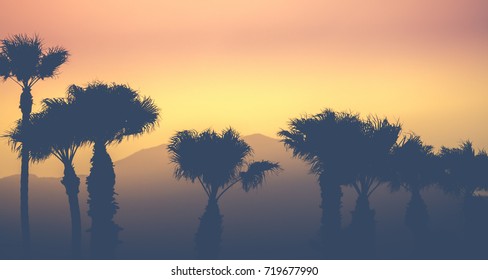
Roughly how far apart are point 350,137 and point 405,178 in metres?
14.9

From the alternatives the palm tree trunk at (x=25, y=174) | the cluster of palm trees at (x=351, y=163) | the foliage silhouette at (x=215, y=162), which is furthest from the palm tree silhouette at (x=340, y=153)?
the palm tree trunk at (x=25, y=174)

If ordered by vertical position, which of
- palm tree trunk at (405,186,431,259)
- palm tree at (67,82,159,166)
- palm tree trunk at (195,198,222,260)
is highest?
palm tree at (67,82,159,166)

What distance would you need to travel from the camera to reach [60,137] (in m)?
38.8

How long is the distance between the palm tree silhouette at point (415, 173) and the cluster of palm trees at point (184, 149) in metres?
7.21

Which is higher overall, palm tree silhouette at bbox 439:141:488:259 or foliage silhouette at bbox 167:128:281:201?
palm tree silhouette at bbox 439:141:488:259

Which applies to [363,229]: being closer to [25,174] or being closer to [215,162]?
[215,162]

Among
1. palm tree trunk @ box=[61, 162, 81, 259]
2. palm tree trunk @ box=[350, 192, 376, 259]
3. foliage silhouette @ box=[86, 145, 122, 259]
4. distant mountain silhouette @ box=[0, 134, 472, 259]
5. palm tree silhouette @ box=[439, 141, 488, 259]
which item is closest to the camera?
foliage silhouette @ box=[86, 145, 122, 259]

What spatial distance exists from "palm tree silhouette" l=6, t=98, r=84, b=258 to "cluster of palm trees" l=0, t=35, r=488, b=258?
7 cm

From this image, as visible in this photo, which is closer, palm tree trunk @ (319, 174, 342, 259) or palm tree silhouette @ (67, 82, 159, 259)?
palm tree silhouette @ (67, 82, 159, 259)

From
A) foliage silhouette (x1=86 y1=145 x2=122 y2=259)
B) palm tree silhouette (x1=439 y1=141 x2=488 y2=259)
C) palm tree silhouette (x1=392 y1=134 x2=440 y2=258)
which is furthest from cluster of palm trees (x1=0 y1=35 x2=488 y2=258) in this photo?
palm tree silhouette (x1=439 y1=141 x2=488 y2=259)

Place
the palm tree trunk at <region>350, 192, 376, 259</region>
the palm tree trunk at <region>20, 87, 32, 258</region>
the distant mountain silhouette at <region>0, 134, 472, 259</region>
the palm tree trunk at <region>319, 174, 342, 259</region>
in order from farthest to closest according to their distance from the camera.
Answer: the distant mountain silhouette at <region>0, 134, 472, 259</region>, the palm tree trunk at <region>319, 174, 342, 259</region>, the palm tree trunk at <region>350, 192, 376, 259</region>, the palm tree trunk at <region>20, 87, 32, 258</region>

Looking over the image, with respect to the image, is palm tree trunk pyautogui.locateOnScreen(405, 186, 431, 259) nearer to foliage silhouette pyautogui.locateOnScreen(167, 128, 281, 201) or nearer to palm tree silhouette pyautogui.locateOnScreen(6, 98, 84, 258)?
foliage silhouette pyautogui.locateOnScreen(167, 128, 281, 201)

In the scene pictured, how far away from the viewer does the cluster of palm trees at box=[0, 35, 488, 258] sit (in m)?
37.6

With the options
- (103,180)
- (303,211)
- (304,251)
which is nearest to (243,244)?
(304,251)
